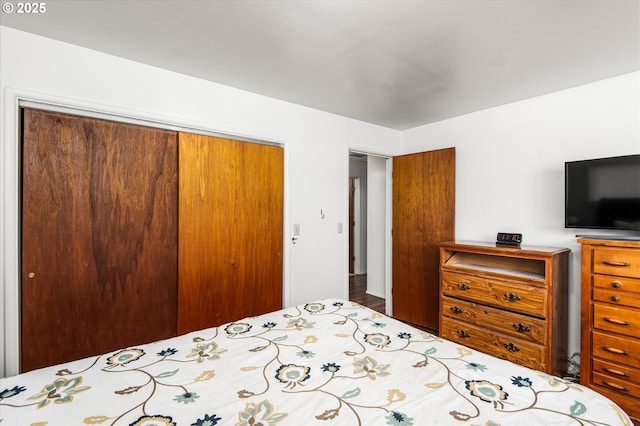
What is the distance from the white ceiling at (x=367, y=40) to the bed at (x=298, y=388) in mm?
1693

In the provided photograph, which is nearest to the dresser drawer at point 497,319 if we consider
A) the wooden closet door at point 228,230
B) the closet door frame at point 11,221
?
the wooden closet door at point 228,230

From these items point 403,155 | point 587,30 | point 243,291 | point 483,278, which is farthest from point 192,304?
point 587,30

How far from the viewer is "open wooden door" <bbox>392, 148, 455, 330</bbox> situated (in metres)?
3.32

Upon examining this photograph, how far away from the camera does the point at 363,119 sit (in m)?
3.48

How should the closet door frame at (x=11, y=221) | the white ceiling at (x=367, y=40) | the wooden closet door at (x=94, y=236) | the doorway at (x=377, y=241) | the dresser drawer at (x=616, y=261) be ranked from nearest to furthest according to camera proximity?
the white ceiling at (x=367, y=40), the closet door frame at (x=11, y=221), the wooden closet door at (x=94, y=236), the dresser drawer at (x=616, y=261), the doorway at (x=377, y=241)

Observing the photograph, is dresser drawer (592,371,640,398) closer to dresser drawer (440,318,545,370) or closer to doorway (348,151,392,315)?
dresser drawer (440,318,545,370)

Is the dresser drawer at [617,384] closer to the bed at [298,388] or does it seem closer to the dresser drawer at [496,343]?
the dresser drawer at [496,343]

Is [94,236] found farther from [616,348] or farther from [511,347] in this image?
[616,348]

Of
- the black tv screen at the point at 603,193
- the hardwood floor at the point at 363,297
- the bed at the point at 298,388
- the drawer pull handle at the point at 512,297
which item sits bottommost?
the hardwood floor at the point at 363,297

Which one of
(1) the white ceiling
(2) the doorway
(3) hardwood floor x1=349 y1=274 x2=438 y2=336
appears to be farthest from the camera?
(3) hardwood floor x1=349 y1=274 x2=438 y2=336

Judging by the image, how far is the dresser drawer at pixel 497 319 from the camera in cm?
230

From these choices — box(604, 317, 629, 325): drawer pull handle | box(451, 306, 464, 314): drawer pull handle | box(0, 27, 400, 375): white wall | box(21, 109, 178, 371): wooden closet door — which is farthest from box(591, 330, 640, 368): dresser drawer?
box(21, 109, 178, 371): wooden closet door

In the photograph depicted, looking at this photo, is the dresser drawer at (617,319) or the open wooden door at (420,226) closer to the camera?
the dresser drawer at (617,319)

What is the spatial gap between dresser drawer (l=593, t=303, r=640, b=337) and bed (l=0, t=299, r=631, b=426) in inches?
53.8
